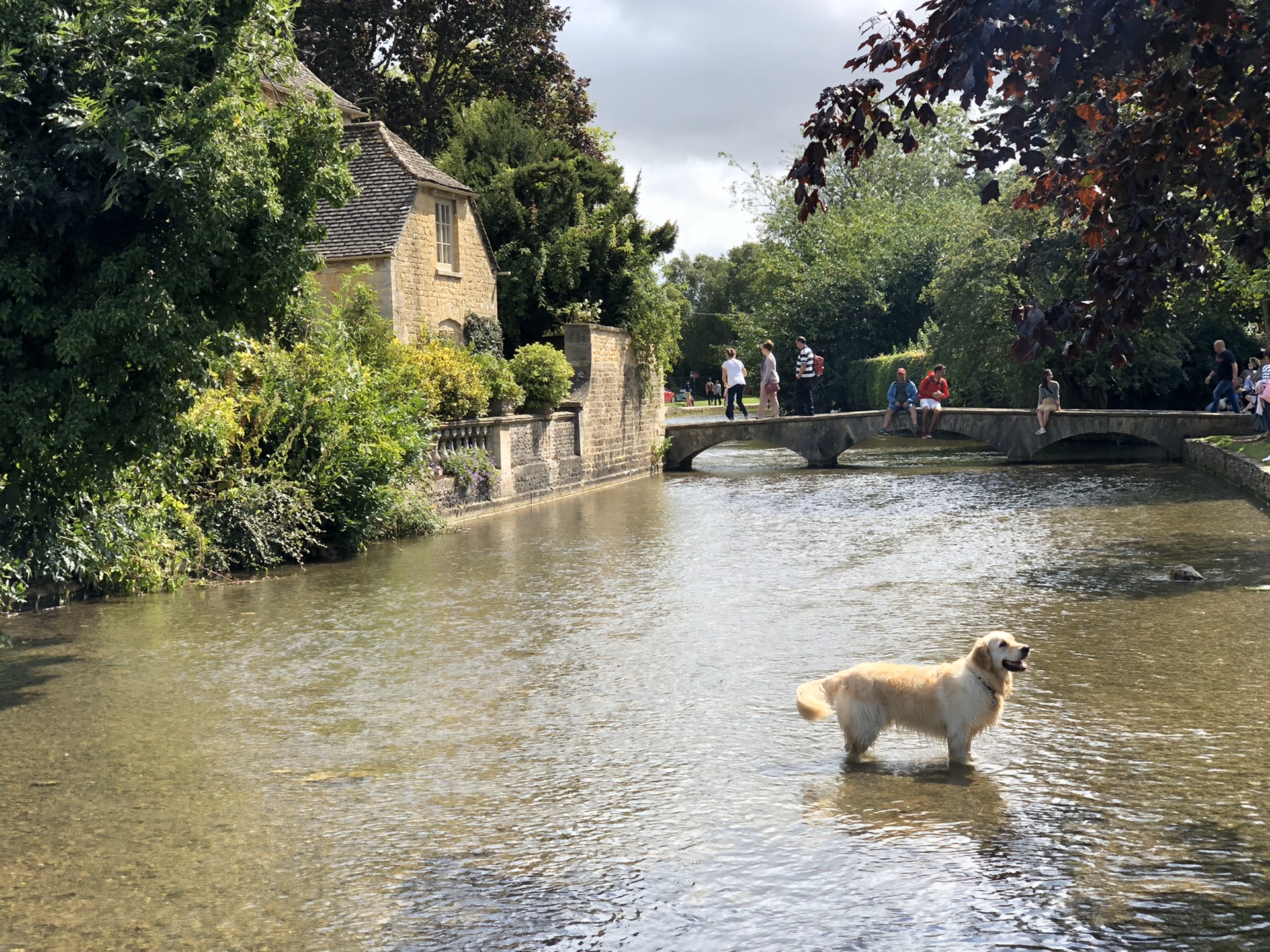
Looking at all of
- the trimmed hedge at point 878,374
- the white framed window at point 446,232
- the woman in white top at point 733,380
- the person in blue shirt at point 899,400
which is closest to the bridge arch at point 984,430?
the person in blue shirt at point 899,400

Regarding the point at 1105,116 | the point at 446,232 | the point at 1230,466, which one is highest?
the point at 446,232

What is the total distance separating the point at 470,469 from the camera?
2294 centimetres

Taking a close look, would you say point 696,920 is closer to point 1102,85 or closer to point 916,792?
point 916,792

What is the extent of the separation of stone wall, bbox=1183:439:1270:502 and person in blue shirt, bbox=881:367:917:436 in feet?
21.5

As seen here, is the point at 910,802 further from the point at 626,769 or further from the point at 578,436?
the point at 578,436

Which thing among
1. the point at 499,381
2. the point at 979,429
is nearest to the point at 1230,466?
the point at 979,429

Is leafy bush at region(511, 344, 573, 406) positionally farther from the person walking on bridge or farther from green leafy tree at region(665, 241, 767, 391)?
green leafy tree at region(665, 241, 767, 391)

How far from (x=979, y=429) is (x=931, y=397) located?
146 centimetres

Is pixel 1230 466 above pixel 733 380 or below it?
below

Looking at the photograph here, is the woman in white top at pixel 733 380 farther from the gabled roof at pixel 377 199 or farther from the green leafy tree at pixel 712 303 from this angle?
the green leafy tree at pixel 712 303

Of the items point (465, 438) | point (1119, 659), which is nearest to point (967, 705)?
point (1119, 659)

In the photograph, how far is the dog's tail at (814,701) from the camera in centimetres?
768

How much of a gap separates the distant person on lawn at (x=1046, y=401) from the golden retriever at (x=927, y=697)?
26.3 meters

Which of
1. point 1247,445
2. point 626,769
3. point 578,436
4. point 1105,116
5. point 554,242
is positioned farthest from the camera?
point 554,242
